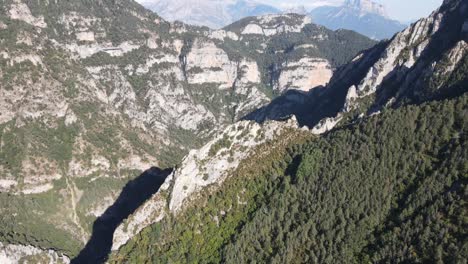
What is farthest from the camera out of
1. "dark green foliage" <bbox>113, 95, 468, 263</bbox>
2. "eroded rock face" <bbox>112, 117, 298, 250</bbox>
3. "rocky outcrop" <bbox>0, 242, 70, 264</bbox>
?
"rocky outcrop" <bbox>0, 242, 70, 264</bbox>

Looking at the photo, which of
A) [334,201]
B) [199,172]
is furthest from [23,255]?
[334,201]

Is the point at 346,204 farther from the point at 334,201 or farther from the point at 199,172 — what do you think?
the point at 199,172

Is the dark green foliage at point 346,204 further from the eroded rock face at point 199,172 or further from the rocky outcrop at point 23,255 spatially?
the rocky outcrop at point 23,255

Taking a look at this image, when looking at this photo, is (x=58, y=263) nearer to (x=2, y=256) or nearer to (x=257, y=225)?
(x=2, y=256)

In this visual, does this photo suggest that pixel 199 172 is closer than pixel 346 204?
No

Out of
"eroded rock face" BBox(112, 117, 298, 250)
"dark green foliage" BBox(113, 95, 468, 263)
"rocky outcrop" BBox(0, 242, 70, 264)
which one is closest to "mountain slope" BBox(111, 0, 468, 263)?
"dark green foliage" BBox(113, 95, 468, 263)

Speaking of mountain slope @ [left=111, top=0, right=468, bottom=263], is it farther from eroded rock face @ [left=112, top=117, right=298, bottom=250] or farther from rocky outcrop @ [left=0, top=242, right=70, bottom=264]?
rocky outcrop @ [left=0, top=242, right=70, bottom=264]
